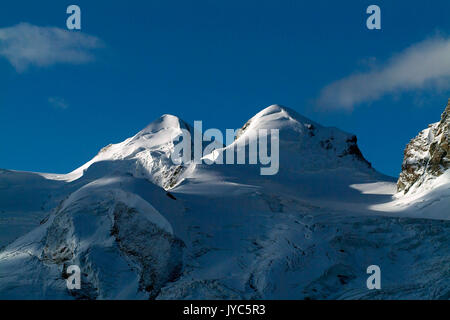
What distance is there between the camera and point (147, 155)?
55031mm

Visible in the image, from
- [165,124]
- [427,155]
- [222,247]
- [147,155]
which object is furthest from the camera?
[165,124]

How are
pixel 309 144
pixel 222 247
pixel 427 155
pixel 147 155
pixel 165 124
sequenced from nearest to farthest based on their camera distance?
pixel 222 247
pixel 427 155
pixel 309 144
pixel 147 155
pixel 165 124

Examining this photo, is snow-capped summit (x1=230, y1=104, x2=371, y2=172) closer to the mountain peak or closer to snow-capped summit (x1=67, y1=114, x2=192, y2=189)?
snow-capped summit (x1=67, y1=114, x2=192, y2=189)

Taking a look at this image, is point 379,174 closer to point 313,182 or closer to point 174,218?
point 313,182

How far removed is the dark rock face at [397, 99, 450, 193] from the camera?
3231 centimetres

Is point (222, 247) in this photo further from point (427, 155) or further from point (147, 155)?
point (147, 155)

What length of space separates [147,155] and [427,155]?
2838 cm

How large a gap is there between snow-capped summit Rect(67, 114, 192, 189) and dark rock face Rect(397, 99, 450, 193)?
16.3m

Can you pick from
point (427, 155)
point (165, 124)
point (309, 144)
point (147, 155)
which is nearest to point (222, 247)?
point (427, 155)

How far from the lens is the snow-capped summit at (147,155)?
1991 inches

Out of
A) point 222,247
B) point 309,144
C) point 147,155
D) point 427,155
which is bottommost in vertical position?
point 222,247

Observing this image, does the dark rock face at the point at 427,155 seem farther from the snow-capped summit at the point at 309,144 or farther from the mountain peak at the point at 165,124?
the mountain peak at the point at 165,124

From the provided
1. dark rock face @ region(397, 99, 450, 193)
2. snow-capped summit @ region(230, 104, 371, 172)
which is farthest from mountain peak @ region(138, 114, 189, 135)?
dark rock face @ region(397, 99, 450, 193)
